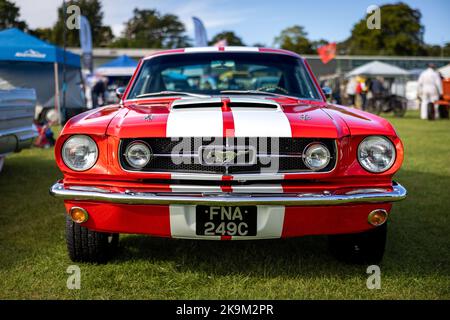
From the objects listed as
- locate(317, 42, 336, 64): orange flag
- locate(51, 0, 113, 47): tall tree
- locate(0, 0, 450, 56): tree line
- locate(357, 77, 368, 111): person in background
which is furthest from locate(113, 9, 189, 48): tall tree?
locate(357, 77, 368, 111): person in background

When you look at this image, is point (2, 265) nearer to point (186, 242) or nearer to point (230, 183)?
point (186, 242)

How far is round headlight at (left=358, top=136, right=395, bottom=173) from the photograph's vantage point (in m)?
2.32

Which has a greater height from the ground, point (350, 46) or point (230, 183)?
point (350, 46)

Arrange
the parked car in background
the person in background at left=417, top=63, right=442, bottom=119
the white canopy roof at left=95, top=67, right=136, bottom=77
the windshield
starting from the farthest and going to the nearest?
1. the white canopy roof at left=95, top=67, right=136, bottom=77
2. the person in background at left=417, top=63, right=442, bottom=119
3. the parked car in background
4. the windshield

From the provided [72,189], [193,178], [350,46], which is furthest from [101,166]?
[350,46]

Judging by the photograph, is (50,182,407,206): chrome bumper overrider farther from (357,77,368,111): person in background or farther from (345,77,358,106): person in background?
(345,77,358,106): person in background

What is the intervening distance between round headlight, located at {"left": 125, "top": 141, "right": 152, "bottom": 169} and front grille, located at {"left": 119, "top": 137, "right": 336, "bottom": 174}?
18 mm

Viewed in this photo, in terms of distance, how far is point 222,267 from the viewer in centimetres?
261

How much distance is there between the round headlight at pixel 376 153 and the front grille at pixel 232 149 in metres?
0.18

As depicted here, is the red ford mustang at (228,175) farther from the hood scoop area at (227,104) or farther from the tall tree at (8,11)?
the tall tree at (8,11)

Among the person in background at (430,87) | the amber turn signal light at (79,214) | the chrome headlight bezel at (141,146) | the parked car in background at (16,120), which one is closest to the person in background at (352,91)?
the person in background at (430,87)

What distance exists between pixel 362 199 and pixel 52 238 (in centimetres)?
216
